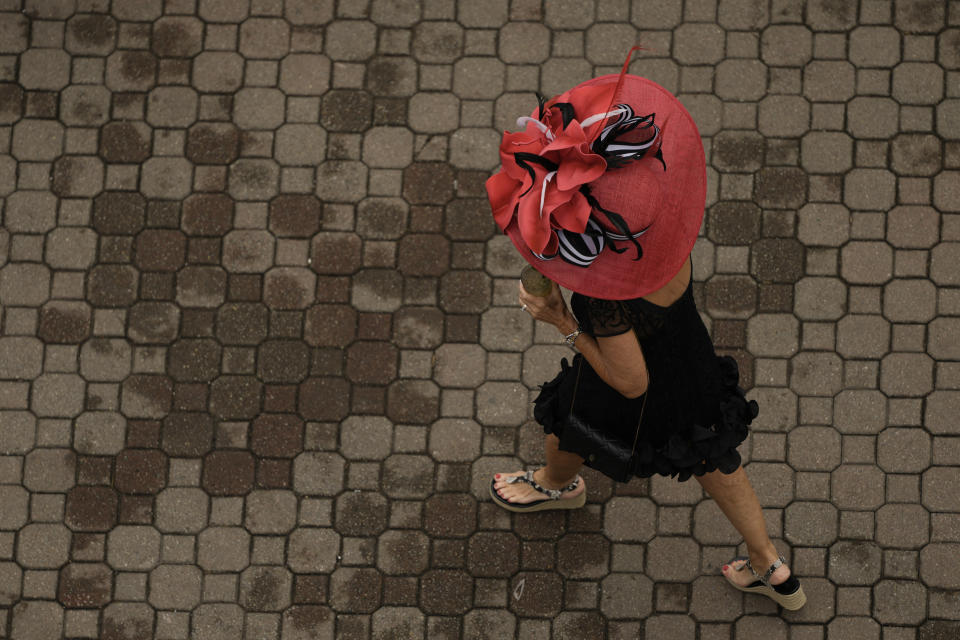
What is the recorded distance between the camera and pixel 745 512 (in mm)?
3715

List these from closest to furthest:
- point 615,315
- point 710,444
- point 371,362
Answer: point 615,315
point 710,444
point 371,362

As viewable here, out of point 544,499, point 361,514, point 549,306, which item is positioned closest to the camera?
point 549,306

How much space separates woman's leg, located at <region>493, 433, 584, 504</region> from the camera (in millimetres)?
3811

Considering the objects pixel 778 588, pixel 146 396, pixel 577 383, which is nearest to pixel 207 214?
pixel 146 396

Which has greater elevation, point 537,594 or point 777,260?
point 777,260

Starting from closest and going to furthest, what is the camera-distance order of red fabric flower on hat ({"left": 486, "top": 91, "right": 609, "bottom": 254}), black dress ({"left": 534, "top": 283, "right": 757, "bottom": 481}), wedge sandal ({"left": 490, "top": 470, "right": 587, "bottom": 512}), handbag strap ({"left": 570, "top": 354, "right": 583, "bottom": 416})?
red fabric flower on hat ({"left": 486, "top": 91, "right": 609, "bottom": 254}) → black dress ({"left": 534, "top": 283, "right": 757, "bottom": 481}) → handbag strap ({"left": 570, "top": 354, "right": 583, "bottom": 416}) → wedge sandal ({"left": 490, "top": 470, "right": 587, "bottom": 512})

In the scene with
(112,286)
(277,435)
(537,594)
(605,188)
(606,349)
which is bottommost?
(537,594)

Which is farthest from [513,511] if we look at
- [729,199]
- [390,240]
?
[729,199]

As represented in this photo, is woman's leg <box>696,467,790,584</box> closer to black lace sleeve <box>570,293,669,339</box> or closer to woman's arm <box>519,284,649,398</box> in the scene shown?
woman's arm <box>519,284,649,398</box>

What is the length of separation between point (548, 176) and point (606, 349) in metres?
0.67

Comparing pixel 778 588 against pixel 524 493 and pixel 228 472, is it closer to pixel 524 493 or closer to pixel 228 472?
pixel 524 493

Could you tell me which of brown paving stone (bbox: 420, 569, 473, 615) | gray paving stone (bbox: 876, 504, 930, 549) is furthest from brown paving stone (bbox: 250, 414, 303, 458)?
gray paving stone (bbox: 876, 504, 930, 549)

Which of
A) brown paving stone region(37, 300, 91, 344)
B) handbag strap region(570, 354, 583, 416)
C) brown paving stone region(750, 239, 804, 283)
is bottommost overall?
brown paving stone region(37, 300, 91, 344)

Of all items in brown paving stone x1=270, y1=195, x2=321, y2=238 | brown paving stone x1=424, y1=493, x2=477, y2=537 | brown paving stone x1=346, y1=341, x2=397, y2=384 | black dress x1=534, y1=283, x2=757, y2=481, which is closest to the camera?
black dress x1=534, y1=283, x2=757, y2=481
